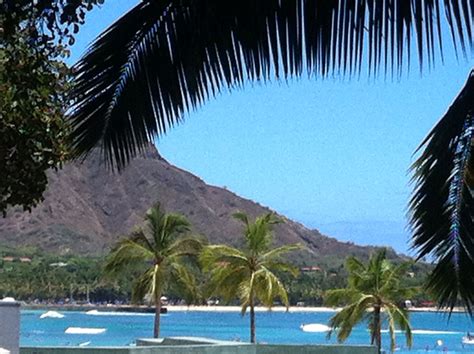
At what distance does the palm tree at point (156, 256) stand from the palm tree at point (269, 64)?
2377 centimetres

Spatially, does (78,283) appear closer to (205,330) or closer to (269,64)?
(205,330)

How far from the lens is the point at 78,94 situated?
15.9 feet

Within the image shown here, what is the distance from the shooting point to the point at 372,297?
28672 mm

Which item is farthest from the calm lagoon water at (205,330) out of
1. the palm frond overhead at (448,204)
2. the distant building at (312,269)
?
the palm frond overhead at (448,204)

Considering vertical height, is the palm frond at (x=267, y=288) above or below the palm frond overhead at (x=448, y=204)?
above

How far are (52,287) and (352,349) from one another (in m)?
97.6

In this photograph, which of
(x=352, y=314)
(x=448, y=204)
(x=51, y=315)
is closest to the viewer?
(x=448, y=204)

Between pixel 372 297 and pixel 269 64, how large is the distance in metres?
24.8

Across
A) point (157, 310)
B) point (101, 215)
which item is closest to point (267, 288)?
point (157, 310)

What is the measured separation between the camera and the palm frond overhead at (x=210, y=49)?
4133mm

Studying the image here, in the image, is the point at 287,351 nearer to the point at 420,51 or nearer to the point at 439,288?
the point at 439,288

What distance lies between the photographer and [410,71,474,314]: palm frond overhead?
17.0ft

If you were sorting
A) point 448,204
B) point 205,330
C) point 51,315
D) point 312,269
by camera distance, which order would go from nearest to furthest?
point 448,204 < point 205,330 < point 51,315 < point 312,269

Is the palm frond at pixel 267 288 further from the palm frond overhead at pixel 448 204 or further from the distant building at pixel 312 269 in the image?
the distant building at pixel 312 269
